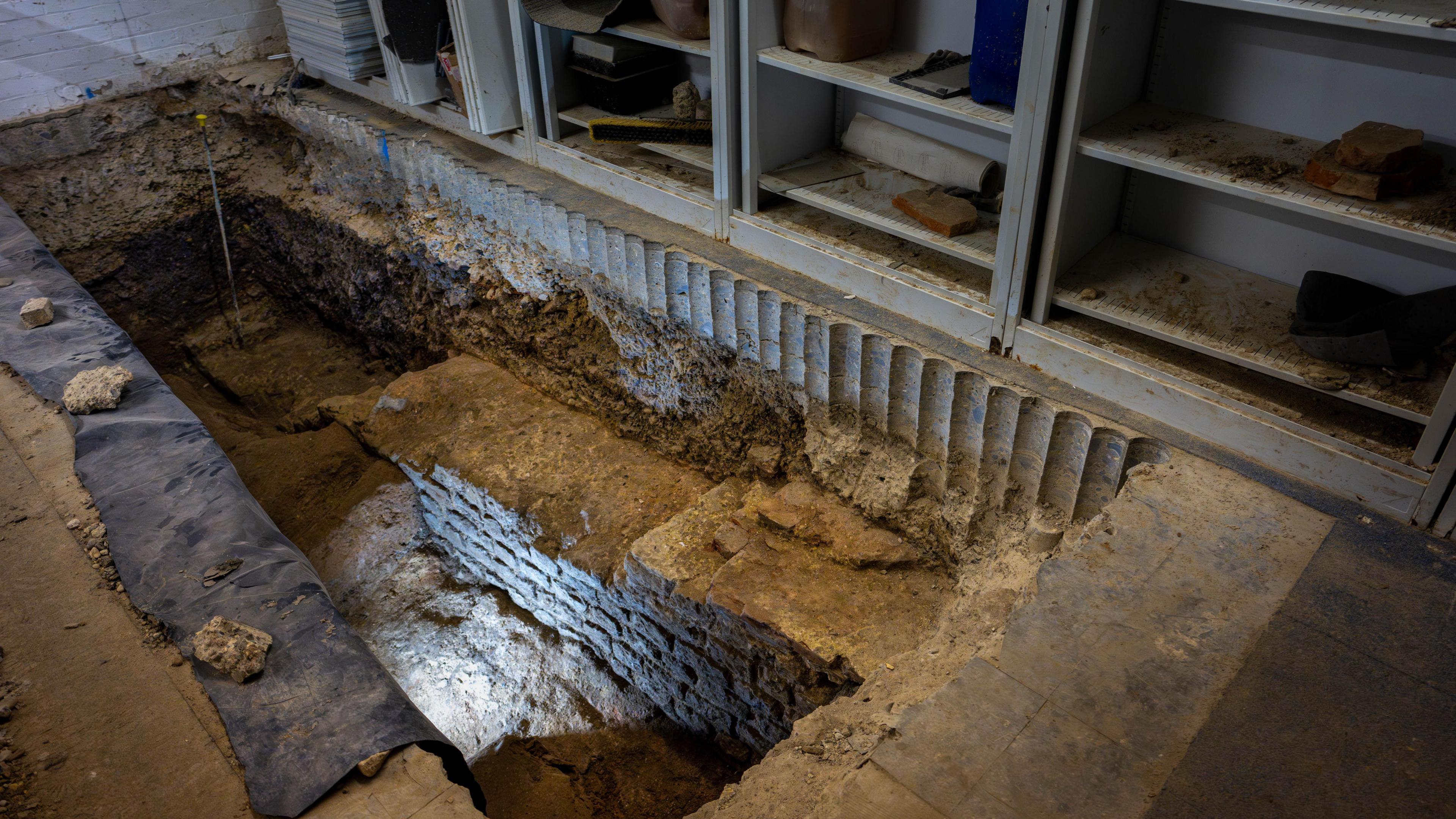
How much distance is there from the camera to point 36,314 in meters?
3.65

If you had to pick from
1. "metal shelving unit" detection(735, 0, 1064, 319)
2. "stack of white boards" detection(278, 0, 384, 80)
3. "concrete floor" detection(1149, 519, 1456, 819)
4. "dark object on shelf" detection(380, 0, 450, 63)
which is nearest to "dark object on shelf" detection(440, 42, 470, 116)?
"dark object on shelf" detection(380, 0, 450, 63)

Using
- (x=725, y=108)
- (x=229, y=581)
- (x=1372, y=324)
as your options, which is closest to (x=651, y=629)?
(x=229, y=581)

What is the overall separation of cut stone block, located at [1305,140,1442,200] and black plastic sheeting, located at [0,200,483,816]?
256cm

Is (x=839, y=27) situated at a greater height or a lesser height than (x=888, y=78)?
greater

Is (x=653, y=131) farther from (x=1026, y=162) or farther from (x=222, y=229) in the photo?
(x=222, y=229)

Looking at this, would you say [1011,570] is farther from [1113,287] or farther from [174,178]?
[174,178]

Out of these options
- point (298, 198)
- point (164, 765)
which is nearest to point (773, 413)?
point (164, 765)

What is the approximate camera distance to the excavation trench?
278cm

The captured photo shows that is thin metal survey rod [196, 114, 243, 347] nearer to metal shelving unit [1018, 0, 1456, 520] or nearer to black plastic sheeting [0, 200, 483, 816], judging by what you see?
black plastic sheeting [0, 200, 483, 816]

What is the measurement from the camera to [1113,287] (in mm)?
2797

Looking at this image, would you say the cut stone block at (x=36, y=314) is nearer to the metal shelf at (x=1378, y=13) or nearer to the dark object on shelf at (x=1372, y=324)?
the metal shelf at (x=1378, y=13)

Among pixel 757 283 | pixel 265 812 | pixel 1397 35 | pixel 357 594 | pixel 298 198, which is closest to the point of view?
pixel 265 812

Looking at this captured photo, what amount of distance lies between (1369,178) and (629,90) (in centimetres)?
286

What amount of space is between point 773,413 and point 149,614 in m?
2.10
